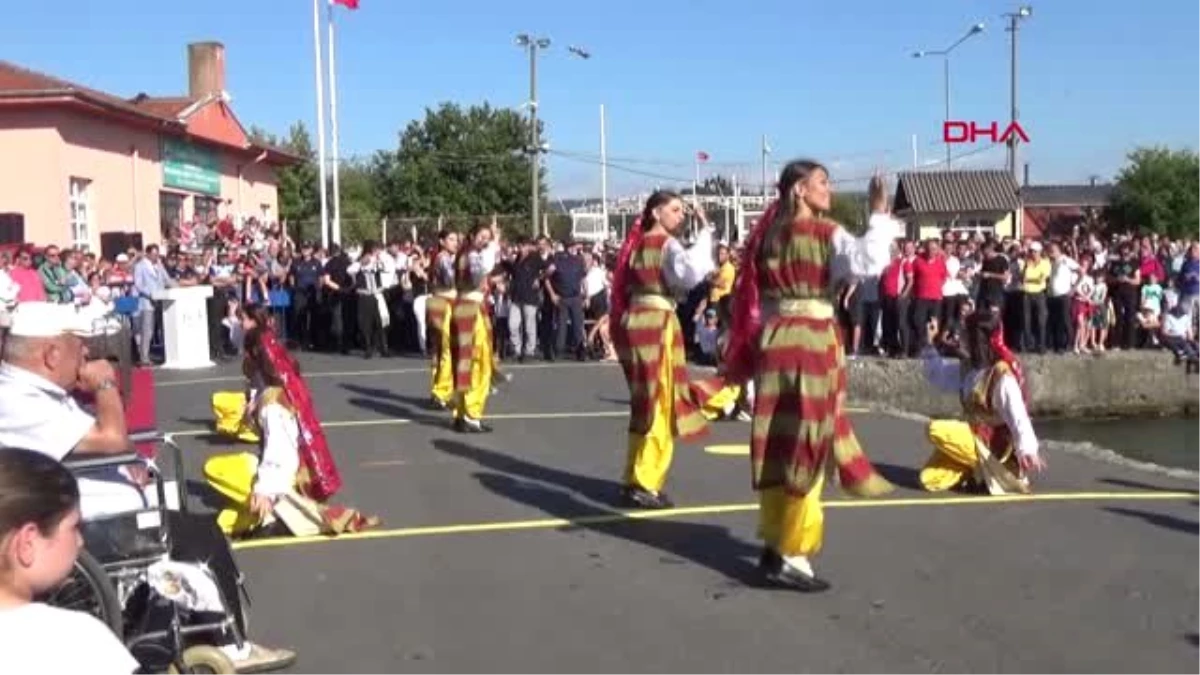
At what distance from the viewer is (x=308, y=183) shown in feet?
251

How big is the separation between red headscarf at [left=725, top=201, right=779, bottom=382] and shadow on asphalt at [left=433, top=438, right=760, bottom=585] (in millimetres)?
979

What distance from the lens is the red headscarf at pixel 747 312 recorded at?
7305mm

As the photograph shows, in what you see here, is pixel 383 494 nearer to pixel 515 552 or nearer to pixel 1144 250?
pixel 515 552

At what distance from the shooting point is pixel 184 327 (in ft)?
67.8

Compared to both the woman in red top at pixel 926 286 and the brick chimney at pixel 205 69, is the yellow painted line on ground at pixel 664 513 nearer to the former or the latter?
the woman in red top at pixel 926 286

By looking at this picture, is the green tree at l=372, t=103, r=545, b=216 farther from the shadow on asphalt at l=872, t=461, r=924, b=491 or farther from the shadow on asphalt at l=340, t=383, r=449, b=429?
the shadow on asphalt at l=872, t=461, r=924, b=491

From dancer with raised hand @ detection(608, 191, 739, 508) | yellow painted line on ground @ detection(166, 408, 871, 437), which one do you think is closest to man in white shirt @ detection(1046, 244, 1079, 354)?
yellow painted line on ground @ detection(166, 408, 871, 437)

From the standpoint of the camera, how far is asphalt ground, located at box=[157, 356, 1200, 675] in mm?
6023

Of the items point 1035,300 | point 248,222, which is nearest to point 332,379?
point 1035,300

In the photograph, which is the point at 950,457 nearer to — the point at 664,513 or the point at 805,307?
the point at 664,513

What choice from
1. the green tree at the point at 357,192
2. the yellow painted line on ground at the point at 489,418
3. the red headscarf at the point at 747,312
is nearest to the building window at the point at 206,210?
the yellow painted line on ground at the point at 489,418

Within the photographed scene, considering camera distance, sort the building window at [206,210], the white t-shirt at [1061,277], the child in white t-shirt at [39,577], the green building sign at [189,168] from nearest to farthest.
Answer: the child in white t-shirt at [39,577]
the white t-shirt at [1061,277]
the green building sign at [189,168]
the building window at [206,210]

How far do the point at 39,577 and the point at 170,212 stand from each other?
30.2 m

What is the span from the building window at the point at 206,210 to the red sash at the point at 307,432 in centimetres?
2475
